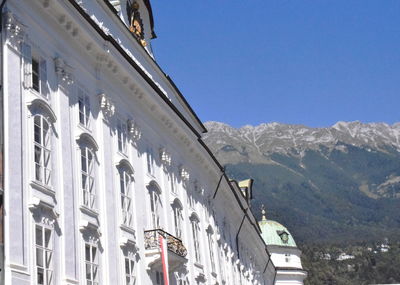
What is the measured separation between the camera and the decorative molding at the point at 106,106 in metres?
27.1

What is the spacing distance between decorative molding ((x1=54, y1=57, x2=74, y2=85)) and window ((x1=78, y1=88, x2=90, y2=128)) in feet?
3.28

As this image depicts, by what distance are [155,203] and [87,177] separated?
762 cm

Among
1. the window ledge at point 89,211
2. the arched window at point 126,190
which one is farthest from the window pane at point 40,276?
the arched window at point 126,190

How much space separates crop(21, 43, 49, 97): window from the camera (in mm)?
21453

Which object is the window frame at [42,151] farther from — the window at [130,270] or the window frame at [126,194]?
the window at [130,270]

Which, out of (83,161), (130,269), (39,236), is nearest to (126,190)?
(130,269)

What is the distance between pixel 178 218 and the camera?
34844 mm

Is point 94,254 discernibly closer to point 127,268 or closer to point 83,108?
point 127,268

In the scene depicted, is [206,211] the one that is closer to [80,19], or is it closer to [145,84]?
[145,84]

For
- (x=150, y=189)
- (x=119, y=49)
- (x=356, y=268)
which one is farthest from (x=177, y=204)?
(x=356, y=268)

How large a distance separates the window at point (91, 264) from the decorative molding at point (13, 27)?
752cm

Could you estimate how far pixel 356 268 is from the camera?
198000 mm

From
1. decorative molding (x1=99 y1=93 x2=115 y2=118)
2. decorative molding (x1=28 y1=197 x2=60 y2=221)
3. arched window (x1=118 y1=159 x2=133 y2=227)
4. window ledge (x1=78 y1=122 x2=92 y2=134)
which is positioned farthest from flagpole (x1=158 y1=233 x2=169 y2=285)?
decorative molding (x1=28 y1=197 x2=60 y2=221)

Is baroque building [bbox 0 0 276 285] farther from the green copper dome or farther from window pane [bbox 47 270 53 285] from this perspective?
the green copper dome
